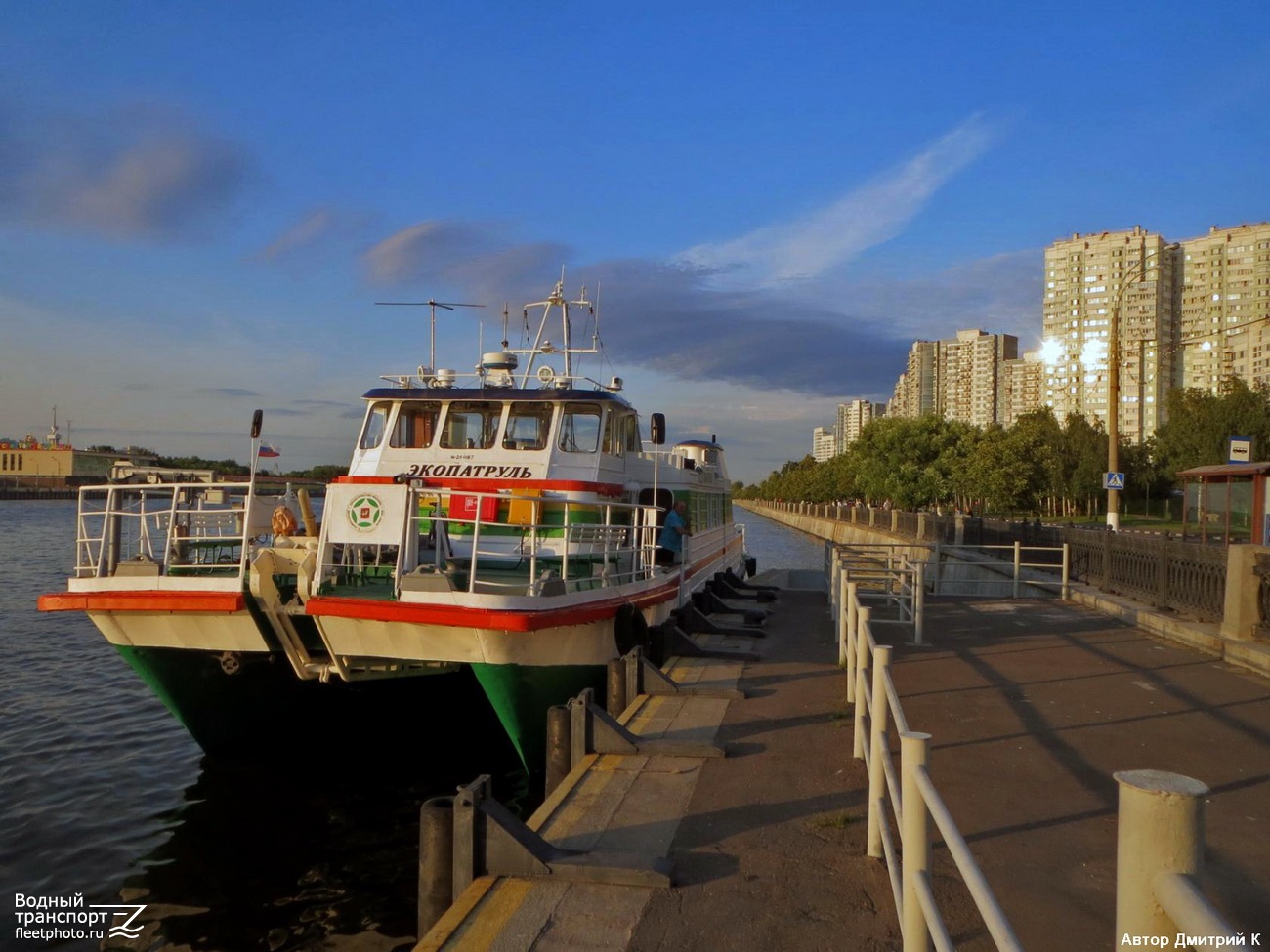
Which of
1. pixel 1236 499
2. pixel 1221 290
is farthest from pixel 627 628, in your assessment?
pixel 1221 290

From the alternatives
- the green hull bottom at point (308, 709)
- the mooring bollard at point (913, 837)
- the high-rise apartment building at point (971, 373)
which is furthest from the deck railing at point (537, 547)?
the high-rise apartment building at point (971, 373)

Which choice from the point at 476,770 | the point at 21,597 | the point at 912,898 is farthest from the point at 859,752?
the point at 21,597

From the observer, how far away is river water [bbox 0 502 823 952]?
732 centimetres

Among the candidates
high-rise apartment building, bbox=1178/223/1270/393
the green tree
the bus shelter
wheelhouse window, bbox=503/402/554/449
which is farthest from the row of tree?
wheelhouse window, bbox=503/402/554/449

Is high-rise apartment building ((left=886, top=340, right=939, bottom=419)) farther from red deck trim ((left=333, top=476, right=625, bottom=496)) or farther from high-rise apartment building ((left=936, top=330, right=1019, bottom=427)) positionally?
red deck trim ((left=333, top=476, right=625, bottom=496))

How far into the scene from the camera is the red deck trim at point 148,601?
28.3ft

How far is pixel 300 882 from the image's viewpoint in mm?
7996

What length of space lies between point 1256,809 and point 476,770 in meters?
7.93

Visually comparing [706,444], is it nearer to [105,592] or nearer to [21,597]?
[105,592]

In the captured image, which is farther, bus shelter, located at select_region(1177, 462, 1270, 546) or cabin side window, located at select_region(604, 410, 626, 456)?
bus shelter, located at select_region(1177, 462, 1270, 546)

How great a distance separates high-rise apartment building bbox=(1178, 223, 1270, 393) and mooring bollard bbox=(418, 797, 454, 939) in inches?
4401

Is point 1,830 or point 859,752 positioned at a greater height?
point 859,752

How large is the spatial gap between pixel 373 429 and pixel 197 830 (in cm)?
572

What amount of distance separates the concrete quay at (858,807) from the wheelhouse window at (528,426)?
3.85m
